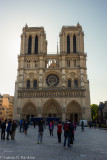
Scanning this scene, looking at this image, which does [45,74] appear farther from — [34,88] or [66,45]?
[66,45]

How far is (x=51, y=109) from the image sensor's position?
139 ft

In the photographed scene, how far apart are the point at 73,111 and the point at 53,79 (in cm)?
989

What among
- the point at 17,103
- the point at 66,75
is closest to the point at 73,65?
the point at 66,75

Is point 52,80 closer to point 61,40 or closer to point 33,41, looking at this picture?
point 61,40

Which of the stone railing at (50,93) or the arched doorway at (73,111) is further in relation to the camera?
the arched doorway at (73,111)

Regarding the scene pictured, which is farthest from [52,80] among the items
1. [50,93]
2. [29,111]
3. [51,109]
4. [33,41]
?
[33,41]

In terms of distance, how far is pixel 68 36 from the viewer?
1852 inches

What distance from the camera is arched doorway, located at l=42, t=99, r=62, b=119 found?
41.0 m

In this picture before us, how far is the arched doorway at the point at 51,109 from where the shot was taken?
4096 cm

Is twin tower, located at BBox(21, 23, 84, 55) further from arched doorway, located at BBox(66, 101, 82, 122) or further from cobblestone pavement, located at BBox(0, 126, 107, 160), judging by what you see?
cobblestone pavement, located at BBox(0, 126, 107, 160)

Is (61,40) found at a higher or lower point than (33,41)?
higher

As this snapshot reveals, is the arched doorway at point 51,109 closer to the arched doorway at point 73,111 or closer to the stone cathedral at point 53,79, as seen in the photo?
the stone cathedral at point 53,79

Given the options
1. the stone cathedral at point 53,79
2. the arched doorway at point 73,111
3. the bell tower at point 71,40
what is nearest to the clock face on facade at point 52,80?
the stone cathedral at point 53,79

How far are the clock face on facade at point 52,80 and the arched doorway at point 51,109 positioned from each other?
15.3ft
